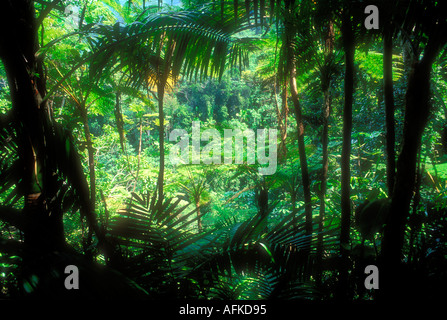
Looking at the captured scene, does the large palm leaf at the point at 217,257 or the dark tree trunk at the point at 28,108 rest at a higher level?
the dark tree trunk at the point at 28,108

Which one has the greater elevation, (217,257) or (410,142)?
(410,142)

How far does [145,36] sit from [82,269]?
181cm

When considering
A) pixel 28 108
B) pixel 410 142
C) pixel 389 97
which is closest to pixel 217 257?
pixel 410 142

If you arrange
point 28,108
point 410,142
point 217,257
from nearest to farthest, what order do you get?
point 410,142, point 28,108, point 217,257

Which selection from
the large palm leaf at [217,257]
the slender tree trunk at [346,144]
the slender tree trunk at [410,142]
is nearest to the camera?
the slender tree trunk at [410,142]

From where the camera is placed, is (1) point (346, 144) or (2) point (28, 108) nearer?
(2) point (28, 108)

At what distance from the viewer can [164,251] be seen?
1696 millimetres

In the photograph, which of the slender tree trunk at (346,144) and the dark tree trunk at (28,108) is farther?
the slender tree trunk at (346,144)

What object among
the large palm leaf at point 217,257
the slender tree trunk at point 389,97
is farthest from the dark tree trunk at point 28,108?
the slender tree trunk at point 389,97

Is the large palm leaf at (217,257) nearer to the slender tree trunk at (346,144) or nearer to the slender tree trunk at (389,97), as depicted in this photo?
the slender tree trunk at (346,144)

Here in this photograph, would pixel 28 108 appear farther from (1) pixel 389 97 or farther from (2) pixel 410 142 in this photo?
(1) pixel 389 97

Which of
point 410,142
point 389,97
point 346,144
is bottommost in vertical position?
point 410,142

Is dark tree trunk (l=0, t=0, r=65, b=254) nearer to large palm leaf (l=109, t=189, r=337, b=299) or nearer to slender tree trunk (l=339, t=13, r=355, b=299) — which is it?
large palm leaf (l=109, t=189, r=337, b=299)

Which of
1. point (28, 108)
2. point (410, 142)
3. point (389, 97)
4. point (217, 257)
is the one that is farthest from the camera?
point (389, 97)
